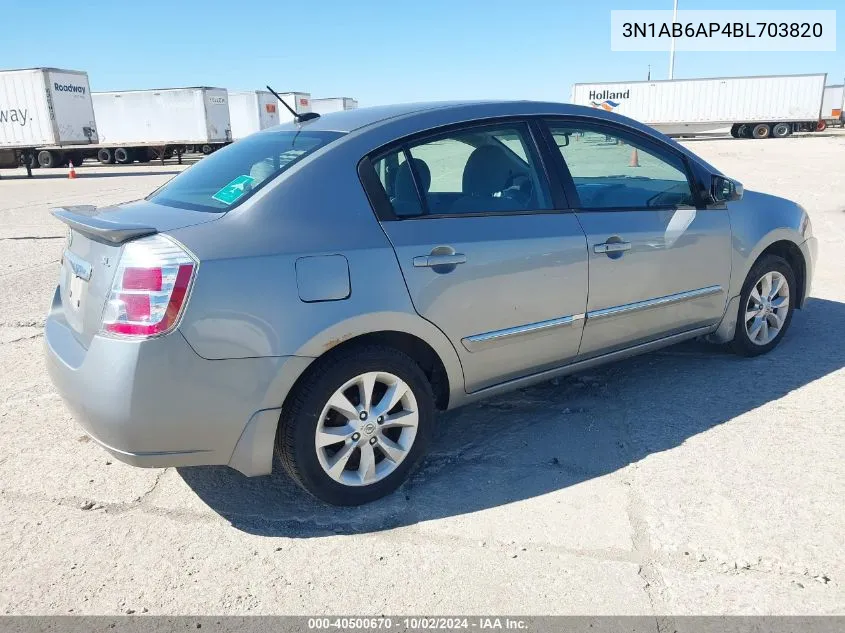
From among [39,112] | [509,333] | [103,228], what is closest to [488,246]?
[509,333]

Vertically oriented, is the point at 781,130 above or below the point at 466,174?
below

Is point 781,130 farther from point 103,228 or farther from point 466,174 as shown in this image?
point 103,228

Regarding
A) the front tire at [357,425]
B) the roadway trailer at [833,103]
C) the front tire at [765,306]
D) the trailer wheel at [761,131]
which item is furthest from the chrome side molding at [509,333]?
the roadway trailer at [833,103]

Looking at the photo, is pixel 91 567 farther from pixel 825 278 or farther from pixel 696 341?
pixel 825 278

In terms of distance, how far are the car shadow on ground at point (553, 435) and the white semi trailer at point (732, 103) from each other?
3959cm

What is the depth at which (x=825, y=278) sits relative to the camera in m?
6.67

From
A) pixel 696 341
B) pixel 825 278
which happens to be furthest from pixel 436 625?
pixel 825 278

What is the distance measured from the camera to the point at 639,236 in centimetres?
362

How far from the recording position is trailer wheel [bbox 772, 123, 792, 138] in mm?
41875

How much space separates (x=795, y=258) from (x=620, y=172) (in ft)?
5.13

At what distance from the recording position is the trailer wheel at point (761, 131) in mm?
41781

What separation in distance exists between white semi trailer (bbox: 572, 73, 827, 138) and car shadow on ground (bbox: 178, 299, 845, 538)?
3959 cm

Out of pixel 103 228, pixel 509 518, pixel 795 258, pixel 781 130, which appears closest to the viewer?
pixel 103 228

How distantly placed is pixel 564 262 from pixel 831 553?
1621mm
